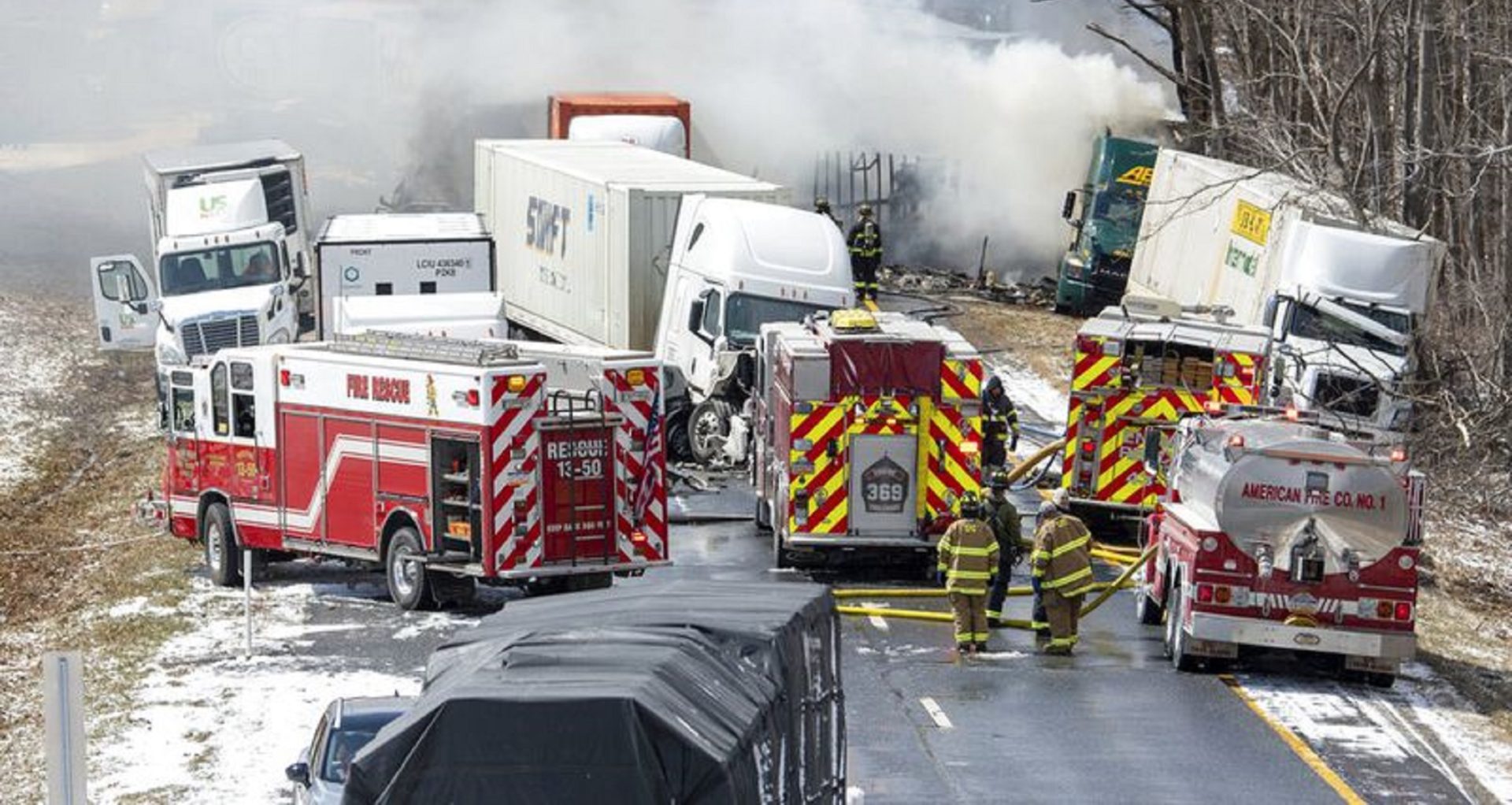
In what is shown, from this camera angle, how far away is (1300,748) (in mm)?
18203

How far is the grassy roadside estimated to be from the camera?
800 inches

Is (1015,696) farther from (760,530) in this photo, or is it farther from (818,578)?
(760,530)

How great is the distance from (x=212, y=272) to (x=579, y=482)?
16146 millimetres

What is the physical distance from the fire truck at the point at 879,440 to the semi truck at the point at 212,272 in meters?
14.6

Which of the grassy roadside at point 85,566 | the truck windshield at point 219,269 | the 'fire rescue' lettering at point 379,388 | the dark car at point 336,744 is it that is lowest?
the grassy roadside at point 85,566

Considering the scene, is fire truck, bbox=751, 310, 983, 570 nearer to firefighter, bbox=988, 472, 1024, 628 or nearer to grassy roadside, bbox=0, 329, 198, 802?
firefighter, bbox=988, 472, 1024, 628

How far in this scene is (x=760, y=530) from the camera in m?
27.3

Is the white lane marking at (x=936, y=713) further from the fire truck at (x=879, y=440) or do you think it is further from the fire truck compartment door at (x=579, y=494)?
the fire truck at (x=879, y=440)

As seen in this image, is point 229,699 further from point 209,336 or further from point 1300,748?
point 209,336

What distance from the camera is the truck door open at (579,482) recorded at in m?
22.8

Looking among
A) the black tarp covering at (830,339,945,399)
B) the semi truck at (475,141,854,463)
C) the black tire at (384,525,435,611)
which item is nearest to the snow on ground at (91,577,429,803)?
the black tire at (384,525,435,611)

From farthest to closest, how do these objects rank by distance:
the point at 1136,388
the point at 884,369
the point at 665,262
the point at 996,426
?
the point at 665,262 → the point at 996,426 → the point at 1136,388 → the point at 884,369

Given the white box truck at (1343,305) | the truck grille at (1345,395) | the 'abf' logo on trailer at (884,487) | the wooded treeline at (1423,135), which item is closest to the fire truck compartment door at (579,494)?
the 'abf' logo on trailer at (884,487)

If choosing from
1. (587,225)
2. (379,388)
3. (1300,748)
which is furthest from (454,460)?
(587,225)
